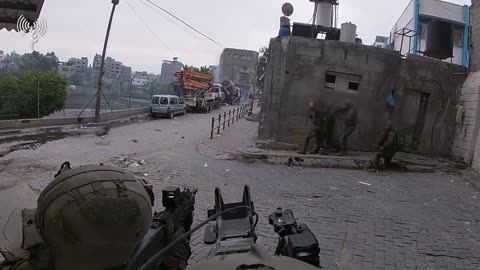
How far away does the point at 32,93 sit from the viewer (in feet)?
69.6

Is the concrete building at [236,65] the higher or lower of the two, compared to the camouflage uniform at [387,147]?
higher

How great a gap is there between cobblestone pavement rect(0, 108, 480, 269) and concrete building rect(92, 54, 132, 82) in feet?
38.4

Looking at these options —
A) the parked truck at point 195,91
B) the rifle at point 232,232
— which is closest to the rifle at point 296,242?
the rifle at point 232,232

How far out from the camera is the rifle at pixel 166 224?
208cm

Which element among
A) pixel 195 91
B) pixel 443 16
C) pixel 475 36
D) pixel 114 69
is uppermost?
pixel 443 16

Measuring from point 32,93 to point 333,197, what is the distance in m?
19.3

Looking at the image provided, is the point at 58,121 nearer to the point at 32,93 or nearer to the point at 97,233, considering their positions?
the point at 32,93

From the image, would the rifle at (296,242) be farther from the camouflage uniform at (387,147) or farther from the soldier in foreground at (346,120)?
the soldier in foreground at (346,120)

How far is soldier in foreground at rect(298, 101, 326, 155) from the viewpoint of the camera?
11.2 meters

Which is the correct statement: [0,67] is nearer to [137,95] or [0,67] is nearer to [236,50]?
[137,95]

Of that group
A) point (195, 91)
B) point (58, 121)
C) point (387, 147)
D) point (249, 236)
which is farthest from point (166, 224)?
point (195, 91)

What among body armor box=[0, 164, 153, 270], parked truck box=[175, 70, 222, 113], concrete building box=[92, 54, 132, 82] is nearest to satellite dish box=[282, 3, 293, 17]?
concrete building box=[92, 54, 132, 82]

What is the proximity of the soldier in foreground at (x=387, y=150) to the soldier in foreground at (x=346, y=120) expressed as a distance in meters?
1.17

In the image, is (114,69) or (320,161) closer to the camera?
(320,161)
